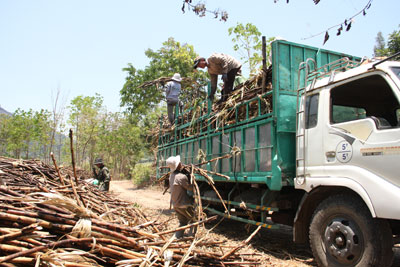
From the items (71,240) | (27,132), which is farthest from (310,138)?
(27,132)

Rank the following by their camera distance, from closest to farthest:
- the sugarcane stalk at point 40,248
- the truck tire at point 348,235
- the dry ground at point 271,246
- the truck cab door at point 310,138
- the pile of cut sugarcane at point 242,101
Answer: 1. the sugarcane stalk at point 40,248
2. the truck tire at point 348,235
3. the truck cab door at point 310,138
4. the dry ground at point 271,246
5. the pile of cut sugarcane at point 242,101

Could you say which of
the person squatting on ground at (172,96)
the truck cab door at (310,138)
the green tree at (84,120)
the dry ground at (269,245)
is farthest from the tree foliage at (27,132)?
the truck cab door at (310,138)

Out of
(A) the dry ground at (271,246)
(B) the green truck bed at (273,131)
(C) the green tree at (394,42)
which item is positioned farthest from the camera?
(C) the green tree at (394,42)

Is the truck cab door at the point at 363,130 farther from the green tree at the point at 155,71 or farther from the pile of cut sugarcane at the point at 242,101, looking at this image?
the green tree at the point at 155,71

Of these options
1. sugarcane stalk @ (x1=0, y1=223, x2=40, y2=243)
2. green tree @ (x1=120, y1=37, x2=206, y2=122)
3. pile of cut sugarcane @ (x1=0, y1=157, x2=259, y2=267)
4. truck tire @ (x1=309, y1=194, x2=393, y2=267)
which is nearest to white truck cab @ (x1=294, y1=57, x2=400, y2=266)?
truck tire @ (x1=309, y1=194, x2=393, y2=267)

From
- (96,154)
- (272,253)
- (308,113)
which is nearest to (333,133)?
(308,113)

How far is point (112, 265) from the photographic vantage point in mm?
2391

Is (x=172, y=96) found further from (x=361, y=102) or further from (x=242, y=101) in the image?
(x=361, y=102)

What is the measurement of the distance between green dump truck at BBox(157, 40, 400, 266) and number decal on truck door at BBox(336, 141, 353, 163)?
1 centimetres

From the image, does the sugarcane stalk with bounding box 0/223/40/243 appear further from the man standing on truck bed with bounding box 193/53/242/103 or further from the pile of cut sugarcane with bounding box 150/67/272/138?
the man standing on truck bed with bounding box 193/53/242/103

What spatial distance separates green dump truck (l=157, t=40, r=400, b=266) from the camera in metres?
3.50

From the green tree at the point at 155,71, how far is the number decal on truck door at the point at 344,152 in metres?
13.7

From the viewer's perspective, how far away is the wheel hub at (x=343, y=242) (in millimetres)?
3625

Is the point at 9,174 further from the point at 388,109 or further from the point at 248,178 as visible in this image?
the point at 388,109
